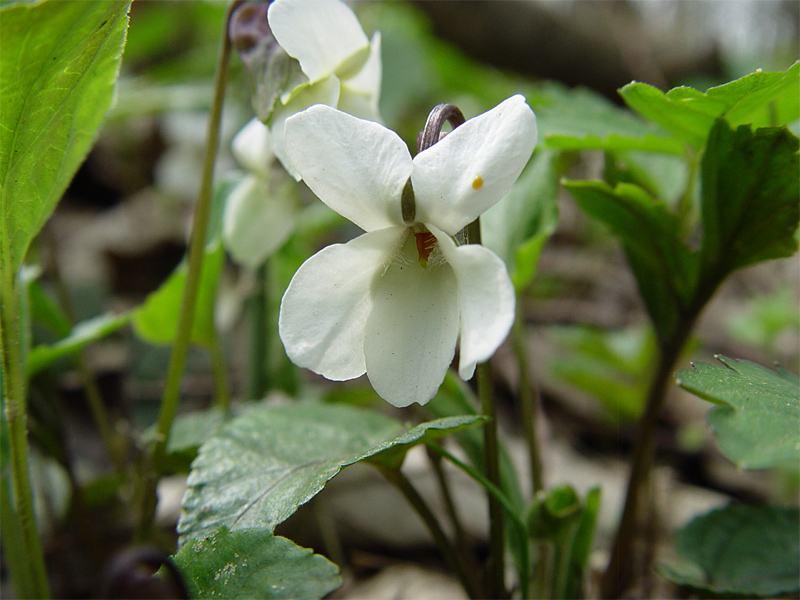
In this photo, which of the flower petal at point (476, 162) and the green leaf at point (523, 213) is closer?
the flower petal at point (476, 162)

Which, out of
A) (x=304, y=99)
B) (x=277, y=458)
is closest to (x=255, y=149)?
(x=304, y=99)

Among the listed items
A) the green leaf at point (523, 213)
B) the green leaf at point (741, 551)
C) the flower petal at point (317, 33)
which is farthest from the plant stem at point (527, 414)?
the flower petal at point (317, 33)

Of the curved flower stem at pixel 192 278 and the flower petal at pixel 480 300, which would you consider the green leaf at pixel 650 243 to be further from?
the curved flower stem at pixel 192 278

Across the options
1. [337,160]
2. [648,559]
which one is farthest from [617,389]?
[337,160]

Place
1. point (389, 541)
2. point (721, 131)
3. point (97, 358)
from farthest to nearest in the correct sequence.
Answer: point (97, 358) → point (389, 541) → point (721, 131)

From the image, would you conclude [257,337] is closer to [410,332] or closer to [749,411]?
[410,332]

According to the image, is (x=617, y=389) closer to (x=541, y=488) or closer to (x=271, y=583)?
(x=541, y=488)

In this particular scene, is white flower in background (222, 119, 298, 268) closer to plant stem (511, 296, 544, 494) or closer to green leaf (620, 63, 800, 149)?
plant stem (511, 296, 544, 494)
